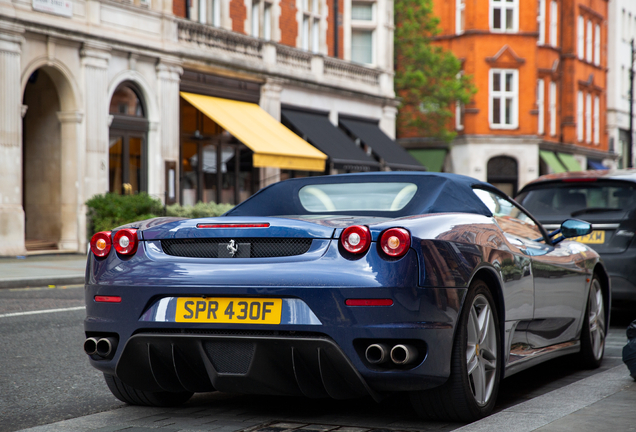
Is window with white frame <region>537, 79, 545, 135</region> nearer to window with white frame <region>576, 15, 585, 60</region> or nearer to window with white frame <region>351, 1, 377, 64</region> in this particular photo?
window with white frame <region>576, 15, 585, 60</region>

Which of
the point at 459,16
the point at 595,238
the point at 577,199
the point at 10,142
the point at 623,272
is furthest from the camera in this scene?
the point at 459,16

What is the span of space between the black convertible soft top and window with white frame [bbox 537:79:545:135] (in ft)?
131

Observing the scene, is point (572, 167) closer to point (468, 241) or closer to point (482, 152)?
point (482, 152)

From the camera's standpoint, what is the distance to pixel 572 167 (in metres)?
47.3

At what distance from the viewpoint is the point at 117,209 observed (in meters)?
19.4

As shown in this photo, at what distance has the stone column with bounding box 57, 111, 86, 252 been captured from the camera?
20078 millimetres

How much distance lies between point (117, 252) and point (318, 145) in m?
21.9

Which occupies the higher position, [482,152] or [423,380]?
[482,152]

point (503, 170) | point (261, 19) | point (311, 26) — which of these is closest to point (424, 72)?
point (503, 170)

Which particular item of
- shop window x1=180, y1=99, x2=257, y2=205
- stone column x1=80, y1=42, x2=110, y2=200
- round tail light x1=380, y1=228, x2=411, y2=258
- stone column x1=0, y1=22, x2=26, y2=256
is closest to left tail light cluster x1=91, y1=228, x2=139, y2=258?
round tail light x1=380, y1=228, x2=411, y2=258

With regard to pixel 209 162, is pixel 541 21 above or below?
above

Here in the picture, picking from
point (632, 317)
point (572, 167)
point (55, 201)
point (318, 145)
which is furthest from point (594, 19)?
point (632, 317)

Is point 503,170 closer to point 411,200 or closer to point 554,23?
point 554,23

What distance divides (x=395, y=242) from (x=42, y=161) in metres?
17.8
